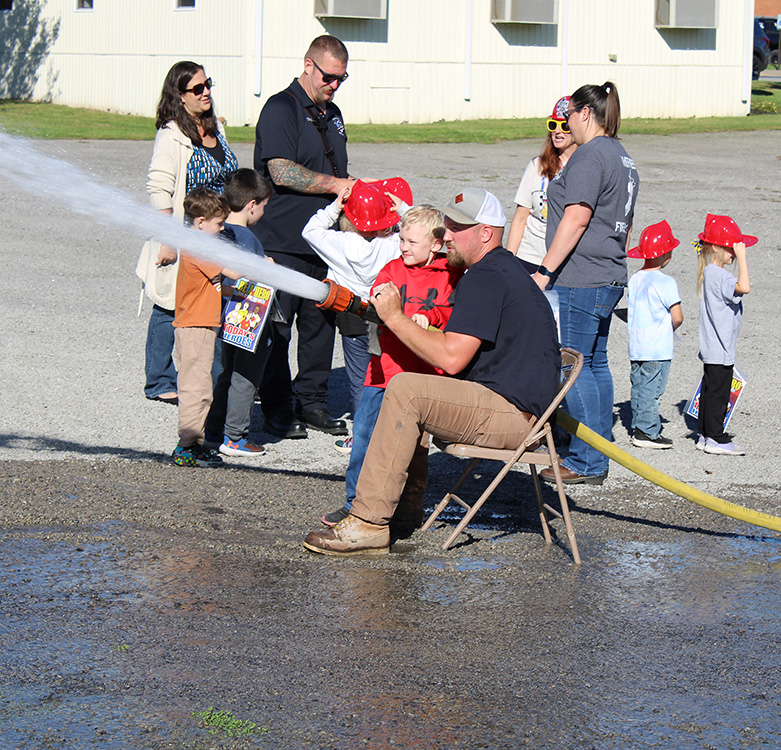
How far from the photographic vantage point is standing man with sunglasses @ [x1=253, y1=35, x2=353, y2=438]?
281 inches

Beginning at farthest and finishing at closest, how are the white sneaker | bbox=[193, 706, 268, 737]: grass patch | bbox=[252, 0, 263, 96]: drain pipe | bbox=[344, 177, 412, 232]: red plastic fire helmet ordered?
bbox=[252, 0, 263, 96]: drain pipe < the white sneaker < bbox=[344, 177, 412, 232]: red plastic fire helmet < bbox=[193, 706, 268, 737]: grass patch

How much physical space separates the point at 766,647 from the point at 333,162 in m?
4.29

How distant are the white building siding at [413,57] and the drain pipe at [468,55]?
0.12 feet

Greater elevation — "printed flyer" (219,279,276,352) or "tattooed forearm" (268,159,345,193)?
"tattooed forearm" (268,159,345,193)

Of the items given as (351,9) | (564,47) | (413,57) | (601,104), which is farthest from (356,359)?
(564,47)

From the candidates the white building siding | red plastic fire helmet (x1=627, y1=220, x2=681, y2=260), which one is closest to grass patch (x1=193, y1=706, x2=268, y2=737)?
red plastic fire helmet (x1=627, y1=220, x2=681, y2=260)

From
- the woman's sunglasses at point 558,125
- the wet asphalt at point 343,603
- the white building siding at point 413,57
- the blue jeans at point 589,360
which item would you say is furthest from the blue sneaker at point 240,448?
the white building siding at point 413,57

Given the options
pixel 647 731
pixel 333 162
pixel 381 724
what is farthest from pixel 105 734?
pixel 333 162

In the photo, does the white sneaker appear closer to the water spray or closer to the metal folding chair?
the metal folding chair

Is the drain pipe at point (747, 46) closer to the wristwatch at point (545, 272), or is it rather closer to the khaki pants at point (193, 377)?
the wristwatch at point (545, 272)

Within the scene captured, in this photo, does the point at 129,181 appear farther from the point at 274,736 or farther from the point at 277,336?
the point at 274,736

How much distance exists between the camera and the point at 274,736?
3.57 meters

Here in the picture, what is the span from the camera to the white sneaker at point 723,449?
723 cm

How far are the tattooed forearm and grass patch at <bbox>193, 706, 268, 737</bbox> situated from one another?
4.14 m
